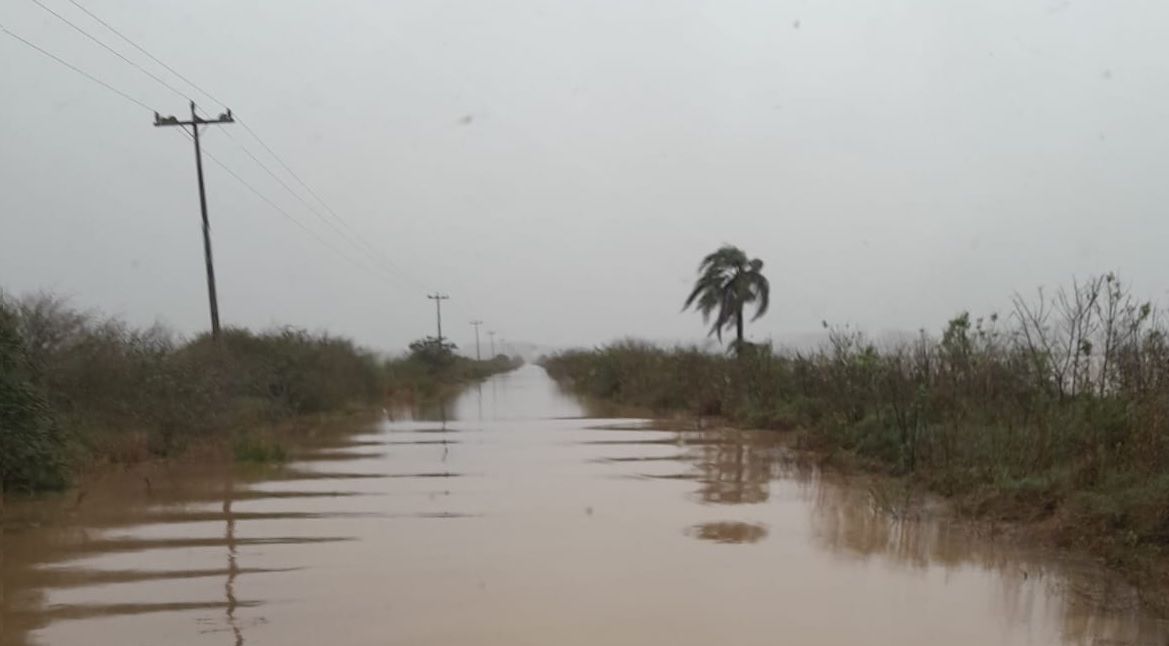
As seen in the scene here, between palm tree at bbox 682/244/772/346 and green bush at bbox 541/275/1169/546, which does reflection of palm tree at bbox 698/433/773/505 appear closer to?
green bush at bbox 541/275/1169/546

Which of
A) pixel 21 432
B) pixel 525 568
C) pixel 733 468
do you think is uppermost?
pixel 21 432

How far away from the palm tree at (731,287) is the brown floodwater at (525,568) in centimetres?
1684

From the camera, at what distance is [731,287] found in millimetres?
28578

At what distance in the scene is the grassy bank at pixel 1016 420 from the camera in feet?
25.2

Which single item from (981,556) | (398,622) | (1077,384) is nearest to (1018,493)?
(981,556)

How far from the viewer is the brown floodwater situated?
561 cm

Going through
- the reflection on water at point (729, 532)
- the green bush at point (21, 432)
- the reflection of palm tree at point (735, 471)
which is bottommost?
the reflection on water at point (729, 532)

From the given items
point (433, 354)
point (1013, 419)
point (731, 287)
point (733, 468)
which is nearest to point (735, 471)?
point (733, 468)

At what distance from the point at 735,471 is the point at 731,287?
16742 millimetres

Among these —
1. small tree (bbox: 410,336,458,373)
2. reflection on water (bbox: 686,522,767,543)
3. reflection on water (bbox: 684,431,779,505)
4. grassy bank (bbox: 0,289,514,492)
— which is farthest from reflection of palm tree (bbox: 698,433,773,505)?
small tree (bbox: 410,336,458,373)

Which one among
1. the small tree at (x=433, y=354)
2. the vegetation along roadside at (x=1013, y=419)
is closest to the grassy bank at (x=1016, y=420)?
the vegetation along roadside at (x=1013, y=419)

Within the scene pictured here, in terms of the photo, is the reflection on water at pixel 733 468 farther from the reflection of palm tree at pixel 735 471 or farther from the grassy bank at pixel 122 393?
the grassy bank at pixel 122 393

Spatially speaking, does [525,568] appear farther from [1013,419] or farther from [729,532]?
[1013,419]

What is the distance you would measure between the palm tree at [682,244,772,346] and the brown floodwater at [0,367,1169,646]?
1684cm
